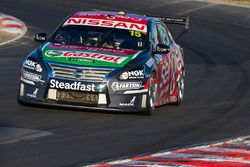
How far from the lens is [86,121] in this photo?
1274cm

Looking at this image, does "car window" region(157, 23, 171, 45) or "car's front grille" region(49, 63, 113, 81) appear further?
"car window" region(157, 23, 171, 45)

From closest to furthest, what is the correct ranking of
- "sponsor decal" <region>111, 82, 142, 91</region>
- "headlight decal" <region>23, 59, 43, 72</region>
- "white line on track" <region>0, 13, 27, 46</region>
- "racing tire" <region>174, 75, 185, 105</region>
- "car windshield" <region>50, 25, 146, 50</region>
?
"sponsor decal" <region>111, 82, 142, 91</region> → "headlight decal" <region>23, 59, 43, 72</region> → "car windshield" <region>50, 25, 146, 50</region> → "racing tire" <region>174, 75, 185, 105</region> → "white line on track" <region>0, 13, 27, 46</region>

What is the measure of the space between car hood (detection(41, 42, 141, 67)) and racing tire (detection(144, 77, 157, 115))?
45 cm

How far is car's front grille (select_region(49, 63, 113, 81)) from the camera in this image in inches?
523

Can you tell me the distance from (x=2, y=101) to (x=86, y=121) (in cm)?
209

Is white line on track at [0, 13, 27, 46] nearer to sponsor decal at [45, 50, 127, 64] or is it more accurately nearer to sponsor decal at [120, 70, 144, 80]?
sponsor decal at [45, 50, 127, 64]

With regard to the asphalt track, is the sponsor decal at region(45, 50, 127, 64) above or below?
above

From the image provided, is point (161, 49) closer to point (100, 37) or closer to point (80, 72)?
point (100, 37)

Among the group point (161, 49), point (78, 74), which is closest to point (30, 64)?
point (78, 74)

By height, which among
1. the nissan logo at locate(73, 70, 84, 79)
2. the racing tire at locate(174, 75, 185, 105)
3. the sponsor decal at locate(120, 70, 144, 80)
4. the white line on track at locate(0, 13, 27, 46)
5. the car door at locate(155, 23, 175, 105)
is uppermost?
the nissan logo at locate(73, 70, 84, 79)

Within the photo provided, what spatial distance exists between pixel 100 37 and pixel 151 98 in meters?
1.36

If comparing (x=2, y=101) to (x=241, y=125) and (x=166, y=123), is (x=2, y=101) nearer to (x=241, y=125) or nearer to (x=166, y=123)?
(x=166, y=123)

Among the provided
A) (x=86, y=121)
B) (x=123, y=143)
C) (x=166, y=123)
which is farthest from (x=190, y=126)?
(x=123, y=143)

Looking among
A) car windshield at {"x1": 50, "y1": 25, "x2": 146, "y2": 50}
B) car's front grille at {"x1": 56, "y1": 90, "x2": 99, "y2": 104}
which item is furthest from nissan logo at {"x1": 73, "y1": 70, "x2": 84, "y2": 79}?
car windshield at {"x1": 50, "y1": 25, "x2": 146, "y2": 50}
